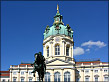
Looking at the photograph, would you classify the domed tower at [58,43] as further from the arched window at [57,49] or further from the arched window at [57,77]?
the arched window at [57,77]

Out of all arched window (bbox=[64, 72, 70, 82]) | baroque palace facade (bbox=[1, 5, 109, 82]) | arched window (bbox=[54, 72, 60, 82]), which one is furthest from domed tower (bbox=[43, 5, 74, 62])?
arched window (bbox=[54, 72, 60, 82])

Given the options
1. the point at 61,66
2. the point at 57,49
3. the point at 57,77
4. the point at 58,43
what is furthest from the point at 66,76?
the point at 58,43

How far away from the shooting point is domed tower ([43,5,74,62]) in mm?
66688

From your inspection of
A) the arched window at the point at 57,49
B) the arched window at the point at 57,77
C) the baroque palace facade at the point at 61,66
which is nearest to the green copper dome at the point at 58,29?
the baroque palace facade at the point at 61,66

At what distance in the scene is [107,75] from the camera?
216ft

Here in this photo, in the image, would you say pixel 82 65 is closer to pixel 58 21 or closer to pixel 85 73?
pixel 85 73

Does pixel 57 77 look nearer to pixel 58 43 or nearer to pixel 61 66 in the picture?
pixel 61 66

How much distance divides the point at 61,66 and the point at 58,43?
23.7 ft

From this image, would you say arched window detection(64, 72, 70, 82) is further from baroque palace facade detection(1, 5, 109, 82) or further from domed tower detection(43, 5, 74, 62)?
domed tower detection(43, 5, 74, 62)

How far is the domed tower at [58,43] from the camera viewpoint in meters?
66.7

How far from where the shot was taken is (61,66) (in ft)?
209

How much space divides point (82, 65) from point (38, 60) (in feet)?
135

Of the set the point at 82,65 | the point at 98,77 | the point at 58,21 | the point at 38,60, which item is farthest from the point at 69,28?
the point at 38,60

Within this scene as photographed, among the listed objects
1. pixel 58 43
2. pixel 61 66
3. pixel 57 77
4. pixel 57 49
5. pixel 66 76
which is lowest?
pixel 57 77
